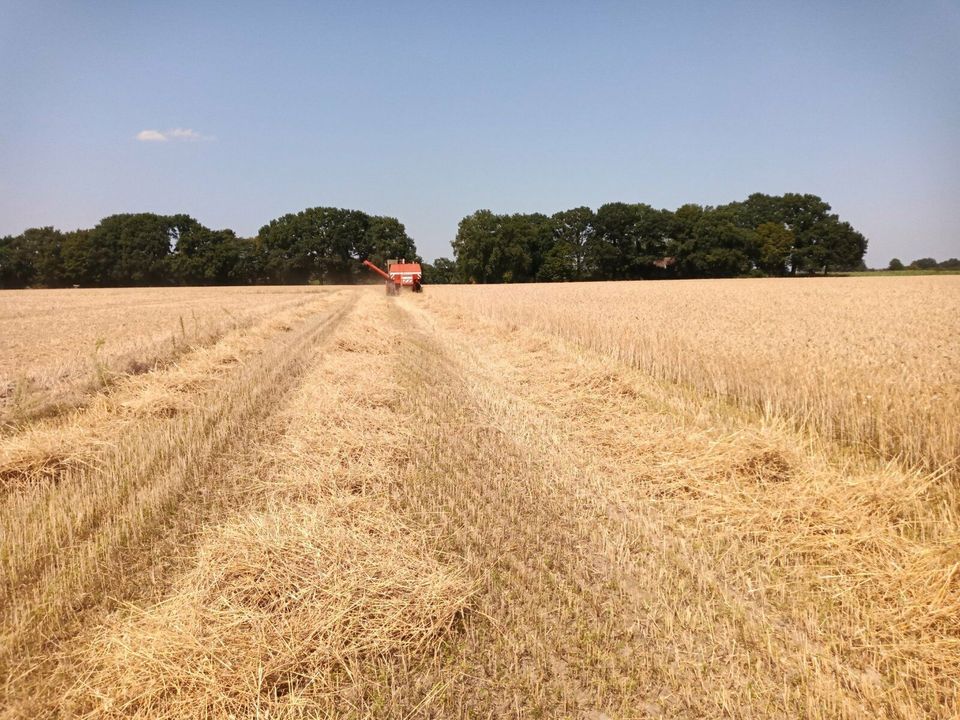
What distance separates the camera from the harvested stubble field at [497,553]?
211 centimetres

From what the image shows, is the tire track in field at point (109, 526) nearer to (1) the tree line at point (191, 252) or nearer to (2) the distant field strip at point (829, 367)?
(2) the distant field strip at point (829, 367)

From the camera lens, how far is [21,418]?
5.63 m

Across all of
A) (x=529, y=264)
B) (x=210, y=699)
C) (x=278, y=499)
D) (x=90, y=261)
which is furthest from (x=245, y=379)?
(x=90, y=261)

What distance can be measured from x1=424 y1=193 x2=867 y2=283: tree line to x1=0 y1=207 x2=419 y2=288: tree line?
2370cm

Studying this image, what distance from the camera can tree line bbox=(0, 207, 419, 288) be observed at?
7288 cm

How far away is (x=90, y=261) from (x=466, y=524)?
9448 cm

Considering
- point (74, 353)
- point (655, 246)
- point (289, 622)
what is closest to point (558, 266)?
point (655, 246)

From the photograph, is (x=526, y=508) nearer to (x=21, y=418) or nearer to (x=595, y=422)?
(x=595, y=422)

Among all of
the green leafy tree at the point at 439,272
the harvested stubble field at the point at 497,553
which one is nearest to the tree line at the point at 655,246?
the green leafy tree at the point at 439,272

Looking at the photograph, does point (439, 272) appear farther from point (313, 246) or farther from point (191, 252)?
point (191, 252)

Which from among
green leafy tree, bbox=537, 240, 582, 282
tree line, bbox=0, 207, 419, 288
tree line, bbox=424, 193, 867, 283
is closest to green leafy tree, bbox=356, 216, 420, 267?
tree line, bbox=0, 207, 419, 288

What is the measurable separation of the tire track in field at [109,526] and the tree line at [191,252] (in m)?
81.2

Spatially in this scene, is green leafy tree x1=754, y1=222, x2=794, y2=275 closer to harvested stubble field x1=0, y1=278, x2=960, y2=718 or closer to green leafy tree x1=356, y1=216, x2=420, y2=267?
green leafy tree x1=356, y1=216, x2=420, y2=267

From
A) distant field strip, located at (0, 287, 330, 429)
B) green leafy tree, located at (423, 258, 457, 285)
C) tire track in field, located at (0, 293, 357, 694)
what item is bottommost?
tire track in field, located at (0, 293, 357, 694)
